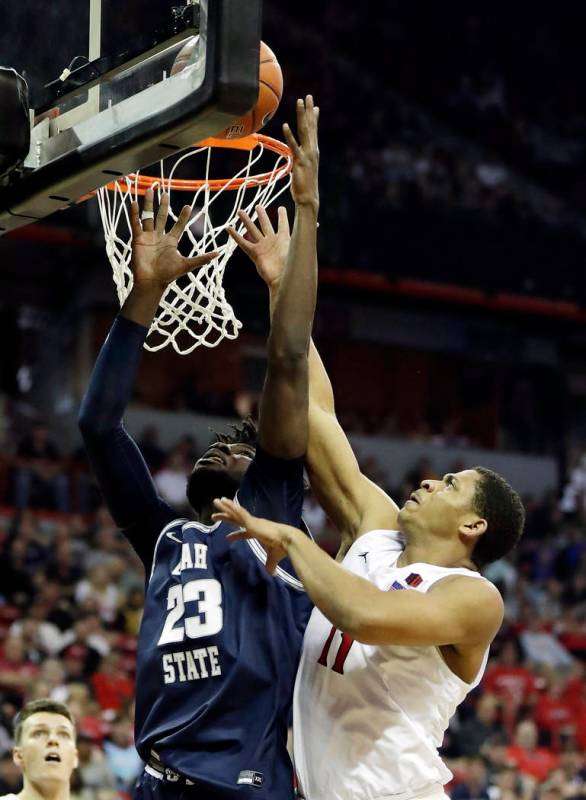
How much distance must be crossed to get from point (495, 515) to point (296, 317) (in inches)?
30.3

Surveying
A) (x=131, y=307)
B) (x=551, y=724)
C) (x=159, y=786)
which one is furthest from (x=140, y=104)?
(x=551, y=724)

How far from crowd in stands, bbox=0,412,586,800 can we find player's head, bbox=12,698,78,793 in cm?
248

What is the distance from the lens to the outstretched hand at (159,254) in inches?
134

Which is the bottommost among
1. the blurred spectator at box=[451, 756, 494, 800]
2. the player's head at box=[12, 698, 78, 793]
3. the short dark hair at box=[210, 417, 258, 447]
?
the blurred spectator at box=[451, 756, 494, 800]

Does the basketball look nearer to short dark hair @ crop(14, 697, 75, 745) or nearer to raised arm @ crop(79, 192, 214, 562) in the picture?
raised arm @ crop(79, 192, 214, 562)

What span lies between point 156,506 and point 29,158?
0.98 m

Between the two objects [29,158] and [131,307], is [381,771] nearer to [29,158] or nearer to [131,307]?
[131,307]

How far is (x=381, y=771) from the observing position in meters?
3.26

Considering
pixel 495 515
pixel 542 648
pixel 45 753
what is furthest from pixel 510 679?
pixel 495 515

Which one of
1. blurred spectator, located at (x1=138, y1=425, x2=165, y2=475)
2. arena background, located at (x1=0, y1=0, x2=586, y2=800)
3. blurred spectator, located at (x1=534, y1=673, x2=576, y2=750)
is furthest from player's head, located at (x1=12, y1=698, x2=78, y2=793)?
blurred spectator, located at (x1=138, y1=425, x2=165, y2=475)

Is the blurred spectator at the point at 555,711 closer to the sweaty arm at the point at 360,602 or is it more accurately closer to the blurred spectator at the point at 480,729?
the blurred spectator at the point at 480,729

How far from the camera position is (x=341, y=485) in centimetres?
373

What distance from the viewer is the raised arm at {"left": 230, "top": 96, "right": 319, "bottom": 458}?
321 cm

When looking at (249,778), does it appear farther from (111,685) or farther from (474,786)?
(474,786)
